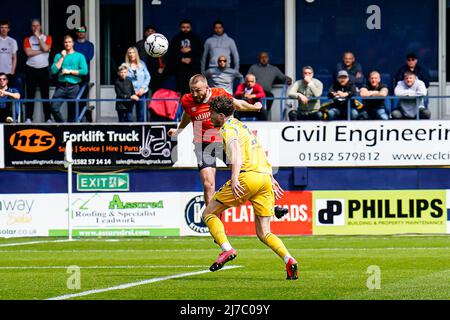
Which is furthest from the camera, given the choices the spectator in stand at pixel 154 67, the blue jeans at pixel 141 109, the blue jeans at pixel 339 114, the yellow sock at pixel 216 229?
the spectator in stand at pixel 154 67

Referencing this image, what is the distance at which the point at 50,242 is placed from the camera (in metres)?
21.6

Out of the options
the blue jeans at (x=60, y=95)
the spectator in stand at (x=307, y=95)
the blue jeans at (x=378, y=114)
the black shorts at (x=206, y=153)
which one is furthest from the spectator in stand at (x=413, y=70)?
the black shorts at (x=206, y=153)

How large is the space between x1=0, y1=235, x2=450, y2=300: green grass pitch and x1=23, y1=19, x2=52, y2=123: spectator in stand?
528 cm

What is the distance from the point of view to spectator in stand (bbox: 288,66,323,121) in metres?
24.5

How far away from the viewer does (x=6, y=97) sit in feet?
82.7

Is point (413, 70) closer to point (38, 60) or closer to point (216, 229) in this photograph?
point (38, 60)

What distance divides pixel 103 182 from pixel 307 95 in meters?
4.55

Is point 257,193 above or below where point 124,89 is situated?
below

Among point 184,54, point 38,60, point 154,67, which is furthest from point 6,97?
point 184,54

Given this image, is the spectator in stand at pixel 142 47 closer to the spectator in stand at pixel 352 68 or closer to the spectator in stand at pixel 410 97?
the spectator in stand at pixel 352 68

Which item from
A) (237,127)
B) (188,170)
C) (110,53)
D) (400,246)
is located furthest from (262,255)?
(110,53)

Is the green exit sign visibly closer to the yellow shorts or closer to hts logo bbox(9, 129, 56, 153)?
hts logo bbox(9, 129, 56, 153)

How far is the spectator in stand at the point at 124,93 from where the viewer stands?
24948 millimetres

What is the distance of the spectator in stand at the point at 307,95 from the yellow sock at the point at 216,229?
11087mm
